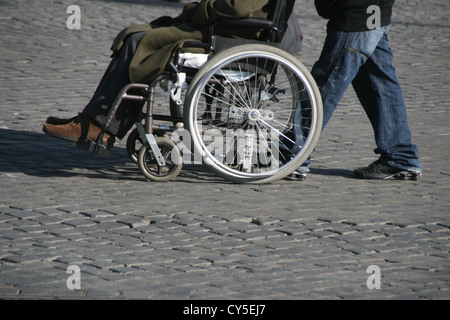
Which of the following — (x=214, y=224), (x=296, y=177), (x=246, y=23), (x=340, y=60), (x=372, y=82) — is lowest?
(x=214, y=224)

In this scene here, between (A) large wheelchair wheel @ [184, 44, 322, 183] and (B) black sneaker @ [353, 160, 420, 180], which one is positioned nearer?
(A) large wheelchair wheel @ [184, 44, 322, 183]

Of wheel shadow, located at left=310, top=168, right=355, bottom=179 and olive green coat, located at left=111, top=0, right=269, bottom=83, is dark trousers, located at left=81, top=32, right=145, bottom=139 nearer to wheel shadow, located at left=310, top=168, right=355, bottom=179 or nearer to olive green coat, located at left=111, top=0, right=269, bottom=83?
olive green coat, located at left=111, top=0, right=269, bottom=83

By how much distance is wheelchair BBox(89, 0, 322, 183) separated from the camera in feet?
16.5

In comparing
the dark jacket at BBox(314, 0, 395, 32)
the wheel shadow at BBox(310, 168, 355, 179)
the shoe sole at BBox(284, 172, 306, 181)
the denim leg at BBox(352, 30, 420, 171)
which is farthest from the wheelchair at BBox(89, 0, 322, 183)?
the denim leg at BBox(352, 30, 420, 171)

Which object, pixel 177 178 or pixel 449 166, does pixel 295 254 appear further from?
pixel 449 166

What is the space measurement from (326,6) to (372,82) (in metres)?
0.63

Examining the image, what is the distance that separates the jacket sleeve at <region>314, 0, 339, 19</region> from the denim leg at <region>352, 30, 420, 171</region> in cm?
44

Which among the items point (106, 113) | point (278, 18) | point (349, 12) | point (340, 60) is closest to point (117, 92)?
point (106, 113)

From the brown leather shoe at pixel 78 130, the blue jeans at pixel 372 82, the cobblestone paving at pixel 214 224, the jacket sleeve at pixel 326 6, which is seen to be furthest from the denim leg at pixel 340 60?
the brown leather shoe at pixel 78 130

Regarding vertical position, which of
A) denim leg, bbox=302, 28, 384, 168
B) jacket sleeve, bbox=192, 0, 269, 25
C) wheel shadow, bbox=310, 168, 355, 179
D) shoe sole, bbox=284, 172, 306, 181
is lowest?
shoe sole, bbox=284, 172, 306, 181

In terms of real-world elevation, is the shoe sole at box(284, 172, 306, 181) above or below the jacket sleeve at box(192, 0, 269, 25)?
below

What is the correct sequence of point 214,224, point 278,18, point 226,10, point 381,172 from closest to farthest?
point 214,224 < point 226,10 < point 278,18 < point 381,172

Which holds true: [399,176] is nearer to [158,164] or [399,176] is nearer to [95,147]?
[158,164]

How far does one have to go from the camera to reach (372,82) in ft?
17.9
